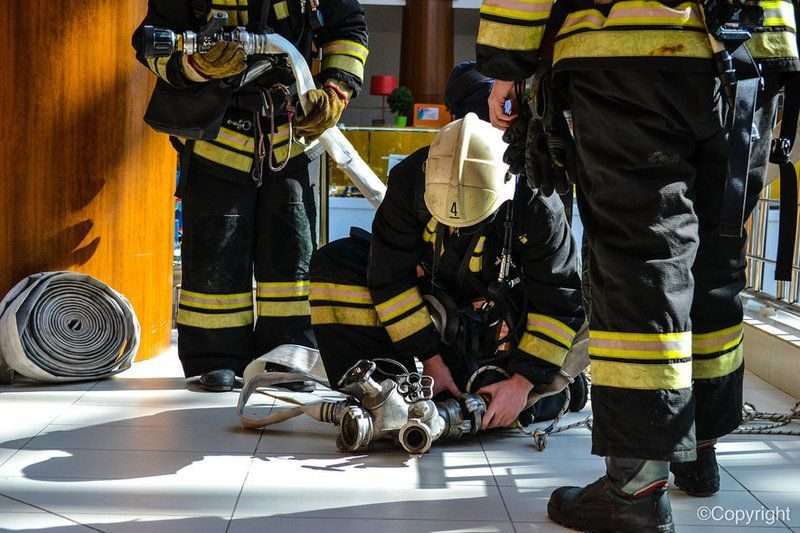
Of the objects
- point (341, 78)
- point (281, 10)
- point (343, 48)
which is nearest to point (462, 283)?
point (341, 78)

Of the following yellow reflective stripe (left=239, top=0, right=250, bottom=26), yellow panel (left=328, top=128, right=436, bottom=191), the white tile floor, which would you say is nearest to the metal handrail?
the white tile floor

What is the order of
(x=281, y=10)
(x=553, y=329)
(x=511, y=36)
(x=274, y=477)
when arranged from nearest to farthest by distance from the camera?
(x=511, y=36)
(x=274, y=477)
(x=553, y=329)
(x=281, y=10)

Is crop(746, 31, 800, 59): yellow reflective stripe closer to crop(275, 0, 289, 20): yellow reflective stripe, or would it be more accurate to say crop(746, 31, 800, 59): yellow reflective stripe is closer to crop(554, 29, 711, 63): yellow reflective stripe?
crop(554, 29, 711, 63): yellow reflective stripe

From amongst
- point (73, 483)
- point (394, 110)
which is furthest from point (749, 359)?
point (394, 110)

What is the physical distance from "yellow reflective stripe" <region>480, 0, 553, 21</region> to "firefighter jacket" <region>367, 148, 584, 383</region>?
0.97 meters

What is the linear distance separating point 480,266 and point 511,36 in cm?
111

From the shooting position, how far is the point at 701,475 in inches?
104

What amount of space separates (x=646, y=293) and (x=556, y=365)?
1.04 m

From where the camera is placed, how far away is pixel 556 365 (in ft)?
10.5

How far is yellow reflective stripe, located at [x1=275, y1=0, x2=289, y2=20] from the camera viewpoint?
3.81 meters

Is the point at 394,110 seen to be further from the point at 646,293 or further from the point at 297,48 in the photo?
the point at 646,293

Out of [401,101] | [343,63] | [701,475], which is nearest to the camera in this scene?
[701,475]

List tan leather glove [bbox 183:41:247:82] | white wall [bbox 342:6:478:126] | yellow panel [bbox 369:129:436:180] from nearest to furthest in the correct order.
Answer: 1. tan leather glove [bbox 183:41:247:82]
2. yellow panel [bbox 369:129:436:180]
3. white wall [bbox 342:6:478:126]

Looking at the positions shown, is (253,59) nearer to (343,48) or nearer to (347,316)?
(343,48)
